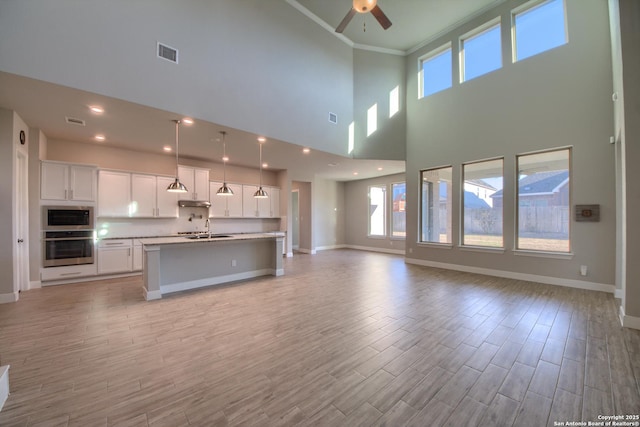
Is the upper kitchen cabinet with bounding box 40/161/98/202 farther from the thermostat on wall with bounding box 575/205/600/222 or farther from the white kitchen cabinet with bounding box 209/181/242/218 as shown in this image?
the thermostat on wall with bounding box 575/205/600/222

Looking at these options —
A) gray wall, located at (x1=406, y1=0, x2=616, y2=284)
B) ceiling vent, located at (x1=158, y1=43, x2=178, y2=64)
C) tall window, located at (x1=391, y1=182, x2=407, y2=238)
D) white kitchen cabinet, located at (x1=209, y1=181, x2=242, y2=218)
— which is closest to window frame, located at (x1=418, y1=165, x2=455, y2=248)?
gray wall, located at (x1=406, y1=0, x2=616, y2=284)

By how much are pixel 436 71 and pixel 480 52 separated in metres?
1.04

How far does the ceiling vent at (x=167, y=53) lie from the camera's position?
3713mm

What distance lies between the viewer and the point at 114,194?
215 inches

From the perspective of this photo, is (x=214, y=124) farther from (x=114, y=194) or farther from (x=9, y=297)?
A: (x=9, y=297)

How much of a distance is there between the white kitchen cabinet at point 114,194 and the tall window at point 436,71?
305 inches

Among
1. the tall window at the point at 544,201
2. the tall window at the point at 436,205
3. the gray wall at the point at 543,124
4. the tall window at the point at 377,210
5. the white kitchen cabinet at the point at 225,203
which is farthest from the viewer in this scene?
the tall window at the point at 377,210

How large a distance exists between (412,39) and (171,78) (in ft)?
20.0

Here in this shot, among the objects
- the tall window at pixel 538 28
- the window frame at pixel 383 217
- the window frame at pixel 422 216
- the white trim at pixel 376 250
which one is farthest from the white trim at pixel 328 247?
the tall window at pixel 538 28

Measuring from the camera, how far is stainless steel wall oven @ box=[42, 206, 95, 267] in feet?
15.4

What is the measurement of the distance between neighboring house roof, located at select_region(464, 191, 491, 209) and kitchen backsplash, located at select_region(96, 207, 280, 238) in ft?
18.6

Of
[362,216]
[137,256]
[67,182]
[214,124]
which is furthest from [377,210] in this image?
[67,182]

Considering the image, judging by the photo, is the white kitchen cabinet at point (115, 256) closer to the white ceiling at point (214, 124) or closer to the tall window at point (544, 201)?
the white ceiling at point (214, 124)

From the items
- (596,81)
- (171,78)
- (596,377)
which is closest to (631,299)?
(596,377)
